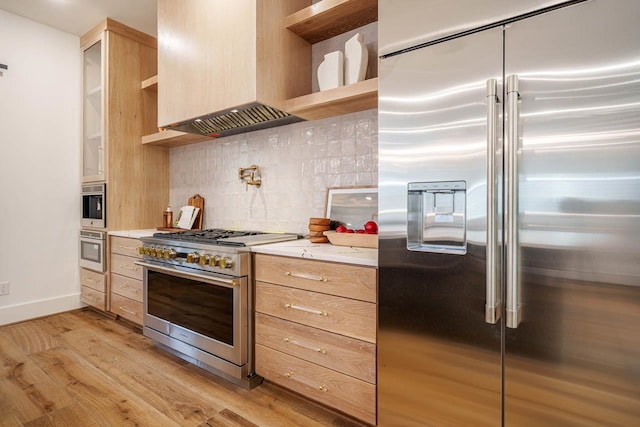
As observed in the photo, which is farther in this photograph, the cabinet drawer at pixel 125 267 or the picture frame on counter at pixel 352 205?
the cabinet drawer at pixel 125 267

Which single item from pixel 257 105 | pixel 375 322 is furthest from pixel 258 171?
pixel 375 322

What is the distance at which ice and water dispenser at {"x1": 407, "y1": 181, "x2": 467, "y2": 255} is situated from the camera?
122 cm

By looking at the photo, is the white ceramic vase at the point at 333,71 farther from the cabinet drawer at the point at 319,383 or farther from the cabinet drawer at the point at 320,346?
the cabinet drawer at the point at 319,383

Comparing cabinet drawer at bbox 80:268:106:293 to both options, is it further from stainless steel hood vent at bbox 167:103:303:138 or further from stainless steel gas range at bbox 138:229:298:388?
stainless steel hood vent at bbox 167:103:303:138

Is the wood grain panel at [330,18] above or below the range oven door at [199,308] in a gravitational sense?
above

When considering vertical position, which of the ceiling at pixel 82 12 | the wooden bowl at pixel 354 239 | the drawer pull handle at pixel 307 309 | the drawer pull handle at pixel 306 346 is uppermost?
the ceiling at pixel 82 12

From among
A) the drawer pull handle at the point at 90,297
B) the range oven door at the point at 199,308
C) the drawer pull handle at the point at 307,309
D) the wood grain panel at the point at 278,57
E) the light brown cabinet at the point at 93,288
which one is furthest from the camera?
the drawer pull handle at the point at 90,297

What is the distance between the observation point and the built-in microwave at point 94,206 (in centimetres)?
304

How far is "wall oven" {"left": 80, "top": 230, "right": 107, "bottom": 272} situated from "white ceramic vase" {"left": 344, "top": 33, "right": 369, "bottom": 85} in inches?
103

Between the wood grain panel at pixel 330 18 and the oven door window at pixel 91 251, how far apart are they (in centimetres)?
260

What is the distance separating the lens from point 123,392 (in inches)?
74.8

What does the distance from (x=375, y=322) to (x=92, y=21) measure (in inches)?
144

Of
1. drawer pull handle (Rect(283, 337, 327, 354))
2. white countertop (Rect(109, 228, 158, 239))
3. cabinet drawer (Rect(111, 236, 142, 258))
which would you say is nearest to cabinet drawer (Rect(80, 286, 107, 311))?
cabinet drawer (Rect(111, 236, 142, 258))

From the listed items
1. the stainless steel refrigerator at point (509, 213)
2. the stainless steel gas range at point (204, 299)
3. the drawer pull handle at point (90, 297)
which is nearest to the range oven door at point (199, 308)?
the stainless steel gas range at point (204, 299)
